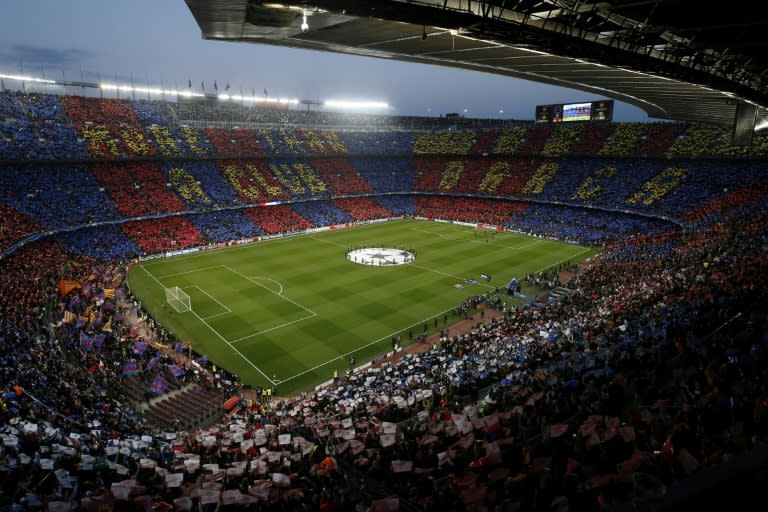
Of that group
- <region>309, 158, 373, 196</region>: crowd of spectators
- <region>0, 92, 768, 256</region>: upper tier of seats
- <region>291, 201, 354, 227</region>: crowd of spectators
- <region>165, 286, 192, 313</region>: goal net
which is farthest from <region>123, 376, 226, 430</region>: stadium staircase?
<region>309, 158, 373, 196</region>: crowd of spectators

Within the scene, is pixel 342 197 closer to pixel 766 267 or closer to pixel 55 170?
pixel 55 170

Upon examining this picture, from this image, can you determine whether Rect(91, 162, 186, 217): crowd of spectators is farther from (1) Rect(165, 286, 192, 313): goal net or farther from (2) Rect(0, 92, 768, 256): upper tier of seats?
(1) Rect(165, 286, 192, 313): goal net

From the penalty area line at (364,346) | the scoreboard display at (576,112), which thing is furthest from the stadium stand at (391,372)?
the scoreboard display at (576,112)

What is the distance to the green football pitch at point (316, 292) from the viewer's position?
2827 centimetres

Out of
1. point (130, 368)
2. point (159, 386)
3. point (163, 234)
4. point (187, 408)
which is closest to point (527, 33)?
point (187, 408)

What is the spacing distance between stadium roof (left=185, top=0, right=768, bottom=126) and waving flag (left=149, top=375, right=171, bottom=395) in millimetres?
18493

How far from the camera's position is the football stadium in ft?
29.9

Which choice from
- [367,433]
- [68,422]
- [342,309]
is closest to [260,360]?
[342,309]

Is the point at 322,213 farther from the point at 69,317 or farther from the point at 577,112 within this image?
the point at 577,112

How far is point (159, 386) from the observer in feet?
76.8

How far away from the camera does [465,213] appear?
70438mm

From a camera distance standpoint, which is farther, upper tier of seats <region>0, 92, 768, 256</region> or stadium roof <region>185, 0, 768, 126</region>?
upper tier of seats <region>0, 92, 768, 256</region>

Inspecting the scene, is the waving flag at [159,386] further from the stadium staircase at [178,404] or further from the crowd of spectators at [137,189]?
the crowd of spectators at [137,189]

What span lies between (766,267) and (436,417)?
50.2ft
